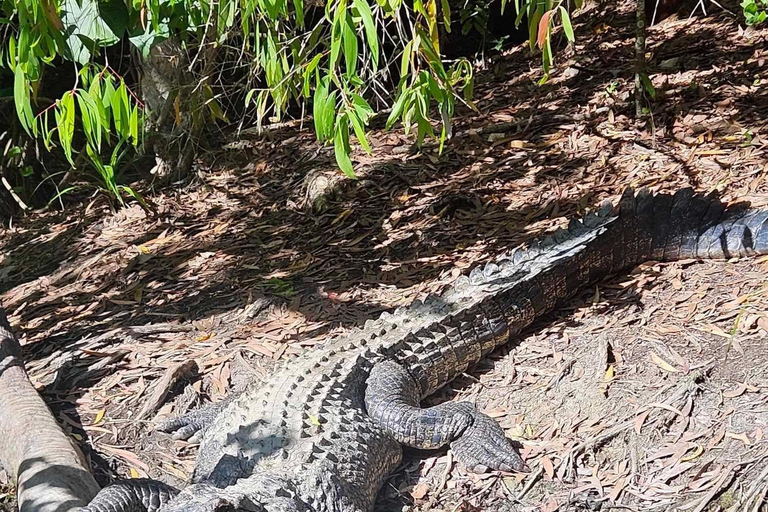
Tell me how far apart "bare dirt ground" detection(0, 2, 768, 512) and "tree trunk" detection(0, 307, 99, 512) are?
0.25 metres

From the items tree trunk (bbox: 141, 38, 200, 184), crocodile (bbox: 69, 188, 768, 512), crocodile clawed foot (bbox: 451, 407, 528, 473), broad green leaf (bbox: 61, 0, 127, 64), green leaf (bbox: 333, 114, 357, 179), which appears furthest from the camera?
tree trunk (bbox: 141, 38, 200, 184)

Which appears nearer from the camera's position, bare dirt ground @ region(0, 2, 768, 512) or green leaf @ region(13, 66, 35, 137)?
green leaf @ region(13, 66, 35, 137)

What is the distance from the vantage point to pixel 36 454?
3.17m

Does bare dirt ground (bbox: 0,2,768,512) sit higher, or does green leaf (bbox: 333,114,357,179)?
green leaf (bbox: 333,114,357,179)

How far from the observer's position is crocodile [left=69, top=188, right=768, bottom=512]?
3008mm

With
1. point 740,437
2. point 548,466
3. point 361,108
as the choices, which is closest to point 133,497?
point 548,466

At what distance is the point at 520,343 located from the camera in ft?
12.8

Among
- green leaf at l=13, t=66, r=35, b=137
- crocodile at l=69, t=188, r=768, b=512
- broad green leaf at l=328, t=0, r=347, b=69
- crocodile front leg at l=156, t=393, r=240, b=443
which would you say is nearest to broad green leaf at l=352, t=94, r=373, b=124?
broad green leaf at l=328, t=0, r=347, b=69

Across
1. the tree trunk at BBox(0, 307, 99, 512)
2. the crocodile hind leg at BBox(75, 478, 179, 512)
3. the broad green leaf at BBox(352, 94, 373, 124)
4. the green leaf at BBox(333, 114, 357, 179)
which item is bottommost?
the crocodile hind leg at BBox(75, 478, 179, 512)

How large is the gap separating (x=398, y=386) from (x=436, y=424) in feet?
0.82

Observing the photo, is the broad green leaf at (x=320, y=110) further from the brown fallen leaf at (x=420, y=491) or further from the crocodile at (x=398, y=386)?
the brown fallen leaf at (x=420, y=491)

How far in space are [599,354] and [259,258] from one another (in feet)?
7.84

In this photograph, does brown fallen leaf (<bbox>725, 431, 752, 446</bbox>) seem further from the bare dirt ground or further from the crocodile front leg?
the crocodile front leg

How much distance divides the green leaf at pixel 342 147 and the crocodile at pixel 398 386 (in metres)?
1.27
